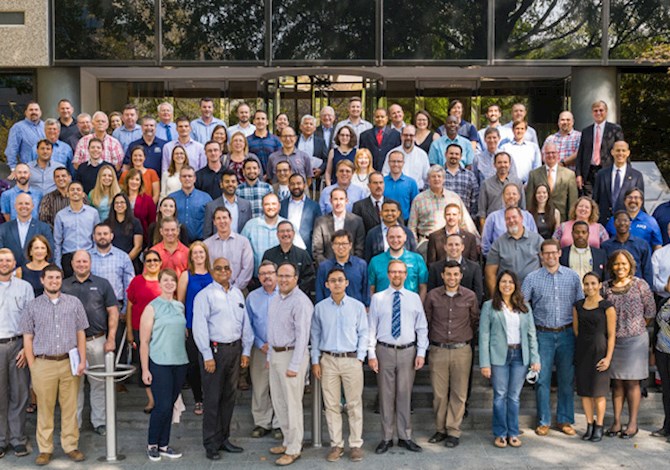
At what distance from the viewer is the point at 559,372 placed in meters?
9.66

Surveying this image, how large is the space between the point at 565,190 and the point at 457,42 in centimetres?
662

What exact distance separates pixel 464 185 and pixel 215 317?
4.19 m

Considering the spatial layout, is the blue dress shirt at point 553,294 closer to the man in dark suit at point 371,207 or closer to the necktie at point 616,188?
the man in dark suit at point 371,207

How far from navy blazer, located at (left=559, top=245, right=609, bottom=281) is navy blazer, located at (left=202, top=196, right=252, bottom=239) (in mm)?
3920

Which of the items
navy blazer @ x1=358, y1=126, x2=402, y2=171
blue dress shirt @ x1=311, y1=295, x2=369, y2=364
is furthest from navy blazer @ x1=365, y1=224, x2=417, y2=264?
navy blazer @ x1=358, y1=126, x2=402, y2=171

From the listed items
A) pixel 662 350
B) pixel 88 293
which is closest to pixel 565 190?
pixel 662 350

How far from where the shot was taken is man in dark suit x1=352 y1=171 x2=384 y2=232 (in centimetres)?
1057

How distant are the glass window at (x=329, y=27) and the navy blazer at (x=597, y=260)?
8.21 metres

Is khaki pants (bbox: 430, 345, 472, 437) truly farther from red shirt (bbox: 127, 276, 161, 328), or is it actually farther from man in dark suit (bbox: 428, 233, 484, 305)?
red shirt (bbox: 127, 276, 161, 328)

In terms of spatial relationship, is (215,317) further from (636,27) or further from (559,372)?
(636,27)

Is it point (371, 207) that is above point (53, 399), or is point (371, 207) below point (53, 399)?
above

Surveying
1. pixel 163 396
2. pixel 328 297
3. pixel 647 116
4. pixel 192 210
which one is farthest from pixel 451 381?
pixel 647 116

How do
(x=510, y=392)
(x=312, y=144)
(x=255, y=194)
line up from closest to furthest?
(x=510, y=392)
(x=255, y=194)
(x=312, y=144)

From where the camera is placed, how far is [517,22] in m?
17.1
